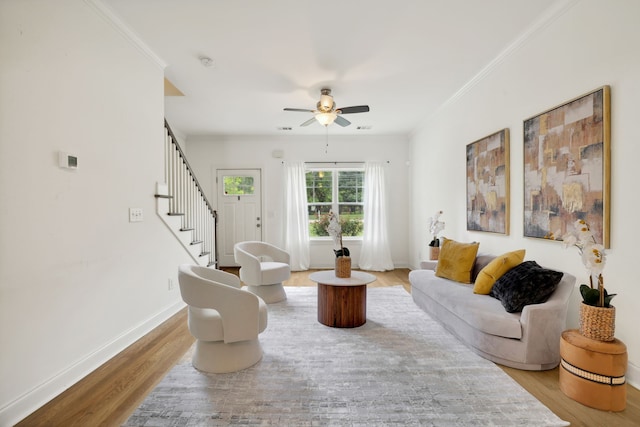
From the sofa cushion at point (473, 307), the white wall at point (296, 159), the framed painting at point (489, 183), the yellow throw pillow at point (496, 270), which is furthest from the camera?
the white wall at point (296, 159)

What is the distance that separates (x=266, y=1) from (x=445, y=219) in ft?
12.5

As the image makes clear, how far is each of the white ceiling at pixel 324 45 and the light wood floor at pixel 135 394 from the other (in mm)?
2861

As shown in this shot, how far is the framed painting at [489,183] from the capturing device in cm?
320

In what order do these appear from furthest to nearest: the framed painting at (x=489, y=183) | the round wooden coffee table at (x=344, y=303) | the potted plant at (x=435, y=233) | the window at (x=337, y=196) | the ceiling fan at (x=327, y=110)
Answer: the window at (x=337, y=196) < the potted plant at (x=435, y=233) < the ceiling fan at (x=327, y=110) < the framed painting at (x=489, y=183) < the round wooden coffee table at (x=344, y=303)

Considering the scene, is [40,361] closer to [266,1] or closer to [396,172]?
[266,1]

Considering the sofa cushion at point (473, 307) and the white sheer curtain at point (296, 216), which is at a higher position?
the white sheer curtain at point (296, 216)

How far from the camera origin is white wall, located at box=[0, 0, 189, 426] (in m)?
1.73

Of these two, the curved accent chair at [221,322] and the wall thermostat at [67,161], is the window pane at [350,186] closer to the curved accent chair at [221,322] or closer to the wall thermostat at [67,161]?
the curved accent chair at [221,322]

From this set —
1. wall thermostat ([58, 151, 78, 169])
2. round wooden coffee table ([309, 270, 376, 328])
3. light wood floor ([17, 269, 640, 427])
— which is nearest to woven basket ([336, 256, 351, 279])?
round wooden coffee table ([309, 270, 376, 328])

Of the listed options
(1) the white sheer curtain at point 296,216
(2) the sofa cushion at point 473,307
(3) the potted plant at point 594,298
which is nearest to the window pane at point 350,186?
(1) the white sheer curtain at point 296,216

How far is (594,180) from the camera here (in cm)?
218

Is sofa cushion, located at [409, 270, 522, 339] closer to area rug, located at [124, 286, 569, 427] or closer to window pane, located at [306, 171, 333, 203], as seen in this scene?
area rug, located at [124, 286, 569, 427]

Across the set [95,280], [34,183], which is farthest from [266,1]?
[95,280]

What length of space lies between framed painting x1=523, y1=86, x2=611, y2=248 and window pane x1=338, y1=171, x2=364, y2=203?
375cm
